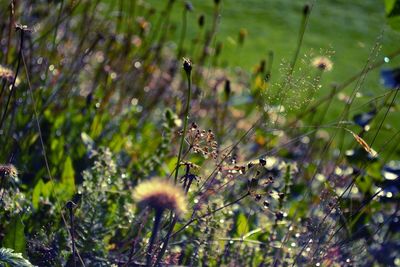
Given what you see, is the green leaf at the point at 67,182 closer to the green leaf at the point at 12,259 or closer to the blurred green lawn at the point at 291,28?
the green leaf at the point at 12,259

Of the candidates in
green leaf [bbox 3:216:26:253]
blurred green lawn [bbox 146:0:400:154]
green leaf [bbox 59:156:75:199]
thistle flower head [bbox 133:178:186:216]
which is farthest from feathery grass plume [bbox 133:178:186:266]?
blurred green lawn [bbox 146:0:400:154]

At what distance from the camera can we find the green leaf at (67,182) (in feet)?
8.71

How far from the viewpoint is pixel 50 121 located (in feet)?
11.1

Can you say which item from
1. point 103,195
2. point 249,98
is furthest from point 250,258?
point 249,98

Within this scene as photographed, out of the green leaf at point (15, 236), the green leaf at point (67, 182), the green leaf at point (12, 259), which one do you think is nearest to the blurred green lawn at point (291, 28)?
the green leaf at point (67, 182)

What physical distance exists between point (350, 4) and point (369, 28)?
858mm

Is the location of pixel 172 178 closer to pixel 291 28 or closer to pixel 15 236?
pixel 15 236

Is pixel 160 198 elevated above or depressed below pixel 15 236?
below

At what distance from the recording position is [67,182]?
2725mm

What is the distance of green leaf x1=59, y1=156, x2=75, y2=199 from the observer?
2654 millimetres

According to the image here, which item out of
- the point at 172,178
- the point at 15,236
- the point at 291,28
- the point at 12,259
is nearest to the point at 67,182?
the point at 172,178

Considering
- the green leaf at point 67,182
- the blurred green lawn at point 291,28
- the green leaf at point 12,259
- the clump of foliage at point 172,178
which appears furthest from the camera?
the blurred green lawn at point 291,28

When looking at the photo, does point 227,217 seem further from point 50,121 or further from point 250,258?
point 50,121

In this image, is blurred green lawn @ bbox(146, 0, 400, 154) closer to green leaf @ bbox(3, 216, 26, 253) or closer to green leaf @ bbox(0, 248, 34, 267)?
green leaf @ bbox(3, 216, 26, 253)
